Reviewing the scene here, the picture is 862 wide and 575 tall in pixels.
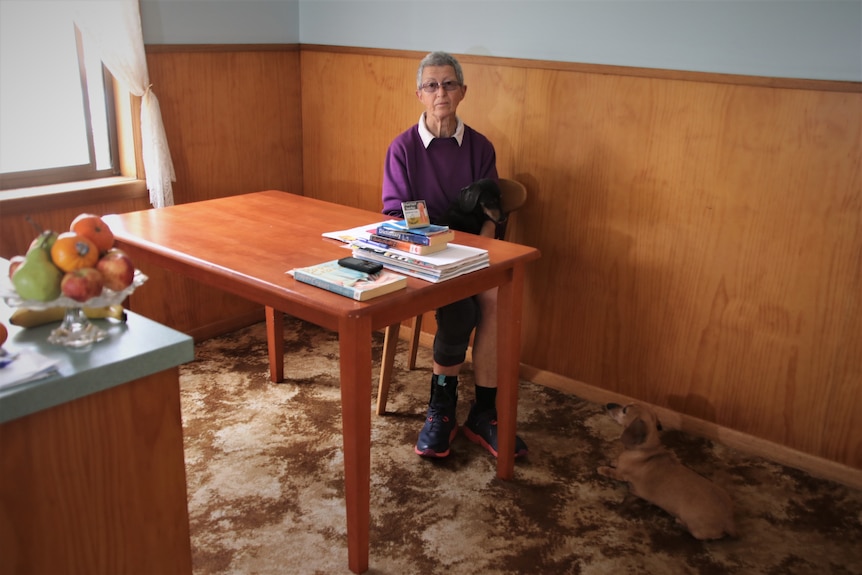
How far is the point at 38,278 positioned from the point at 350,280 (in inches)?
29.2

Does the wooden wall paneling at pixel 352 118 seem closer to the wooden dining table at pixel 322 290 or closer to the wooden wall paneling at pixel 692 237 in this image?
the wooden wall paneling at pixel 692 237

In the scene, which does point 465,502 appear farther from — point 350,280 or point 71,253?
point 71,253

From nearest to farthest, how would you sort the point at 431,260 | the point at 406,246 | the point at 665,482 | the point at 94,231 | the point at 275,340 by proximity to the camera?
the point at 94,231
the point at 431,260
the point at 406,246
the point at 665,482
the point at 275,340

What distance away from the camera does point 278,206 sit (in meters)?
2.62

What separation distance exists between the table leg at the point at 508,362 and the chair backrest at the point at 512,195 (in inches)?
23.3

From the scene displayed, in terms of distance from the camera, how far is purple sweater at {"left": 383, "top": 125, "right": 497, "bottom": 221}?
2607 mm

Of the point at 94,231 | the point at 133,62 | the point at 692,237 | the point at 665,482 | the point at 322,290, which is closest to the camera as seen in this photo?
the point at 94,231

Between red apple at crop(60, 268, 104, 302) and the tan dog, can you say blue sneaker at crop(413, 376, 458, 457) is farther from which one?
red apple at crop(60, 268, 104, 302)

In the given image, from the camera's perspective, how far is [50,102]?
9.23ft

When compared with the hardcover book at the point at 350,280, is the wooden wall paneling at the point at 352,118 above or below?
above

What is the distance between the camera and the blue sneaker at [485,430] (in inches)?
99.0

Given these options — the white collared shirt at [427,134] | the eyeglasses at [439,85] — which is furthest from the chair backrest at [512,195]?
the eyeglasses at [439,85]

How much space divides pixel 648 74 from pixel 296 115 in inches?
67.3

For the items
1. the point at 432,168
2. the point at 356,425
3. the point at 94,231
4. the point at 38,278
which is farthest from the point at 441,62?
the point at 38,278
